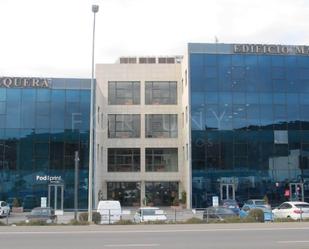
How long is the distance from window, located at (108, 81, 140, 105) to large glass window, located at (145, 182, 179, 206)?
9.50 m

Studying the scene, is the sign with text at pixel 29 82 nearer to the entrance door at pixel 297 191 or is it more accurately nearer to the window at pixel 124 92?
the window at pixel 124 92

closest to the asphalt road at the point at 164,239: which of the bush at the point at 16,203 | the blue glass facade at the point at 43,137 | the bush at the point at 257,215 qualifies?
the bush at the point at 257,215

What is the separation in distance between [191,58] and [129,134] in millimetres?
11872

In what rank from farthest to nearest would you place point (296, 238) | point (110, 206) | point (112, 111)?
point (112, 111) < point (110, 206) < point (296, 238)

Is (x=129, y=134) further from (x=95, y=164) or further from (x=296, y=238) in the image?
(x=296, y=238)

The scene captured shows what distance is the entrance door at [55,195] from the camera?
52625 millimetres

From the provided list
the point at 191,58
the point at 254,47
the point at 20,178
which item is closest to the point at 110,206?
the point at 20,178

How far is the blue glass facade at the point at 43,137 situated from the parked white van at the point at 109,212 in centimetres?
1826

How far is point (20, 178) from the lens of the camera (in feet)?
172

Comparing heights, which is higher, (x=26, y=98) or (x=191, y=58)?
(x=191, y=58)

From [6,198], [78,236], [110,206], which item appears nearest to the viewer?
[78,236]

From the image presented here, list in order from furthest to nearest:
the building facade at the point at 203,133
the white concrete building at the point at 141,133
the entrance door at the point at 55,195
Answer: the white concrete building at the point at 141,133, the building facade at the point at 203,133, the entrance door at the point at 55,195

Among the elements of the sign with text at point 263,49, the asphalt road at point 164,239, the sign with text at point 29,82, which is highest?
the sign with text at point 263,49

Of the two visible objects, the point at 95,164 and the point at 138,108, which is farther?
the point at 138,108
